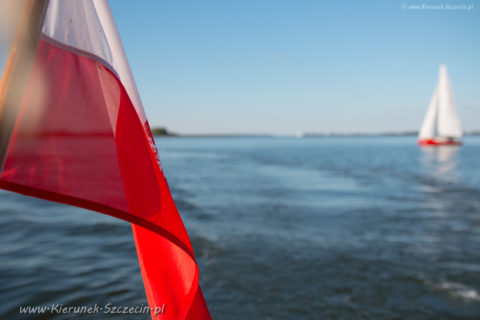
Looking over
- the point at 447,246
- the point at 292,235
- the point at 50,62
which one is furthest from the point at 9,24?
the point at 447,246

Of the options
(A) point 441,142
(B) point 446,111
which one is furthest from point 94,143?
(A) point 441,142

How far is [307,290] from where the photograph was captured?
5879 millimetres

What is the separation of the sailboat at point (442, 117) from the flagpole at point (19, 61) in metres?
75.8

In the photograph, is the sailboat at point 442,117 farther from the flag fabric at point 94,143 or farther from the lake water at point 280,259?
the flag fabric at point 94,143

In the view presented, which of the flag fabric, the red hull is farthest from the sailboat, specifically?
the flag fabric

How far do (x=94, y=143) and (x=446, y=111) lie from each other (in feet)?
247

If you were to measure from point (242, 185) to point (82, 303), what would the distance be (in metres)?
15.2

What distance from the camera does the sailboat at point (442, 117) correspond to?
211 ft

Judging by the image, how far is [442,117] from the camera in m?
64.9

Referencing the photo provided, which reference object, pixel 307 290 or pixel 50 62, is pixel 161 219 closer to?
pixel 50 62

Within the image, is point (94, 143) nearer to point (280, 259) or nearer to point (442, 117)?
point (280, 259)

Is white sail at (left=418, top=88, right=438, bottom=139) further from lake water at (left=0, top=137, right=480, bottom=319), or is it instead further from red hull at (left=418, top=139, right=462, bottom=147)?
lake water at (left=0, top=137, right=480, bottom=319)

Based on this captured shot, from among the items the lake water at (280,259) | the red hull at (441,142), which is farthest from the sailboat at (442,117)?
the lake water at (280,259)

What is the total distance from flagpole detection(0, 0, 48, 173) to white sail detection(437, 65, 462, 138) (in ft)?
249
